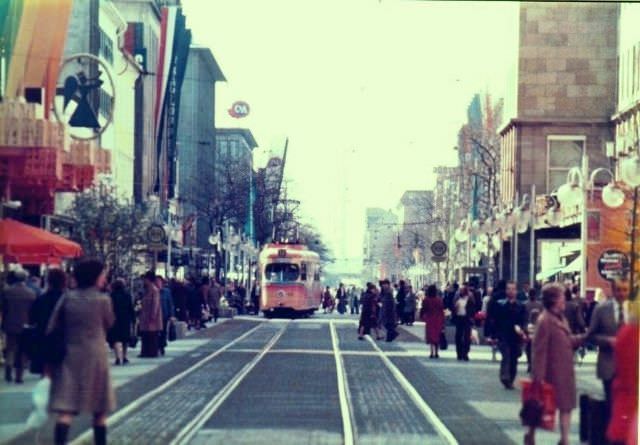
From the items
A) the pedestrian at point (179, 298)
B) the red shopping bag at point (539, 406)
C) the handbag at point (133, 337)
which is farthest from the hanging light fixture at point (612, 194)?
the pedestrian at point (179, 298)

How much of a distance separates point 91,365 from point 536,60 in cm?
493

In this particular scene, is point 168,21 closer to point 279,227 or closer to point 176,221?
point 176,221

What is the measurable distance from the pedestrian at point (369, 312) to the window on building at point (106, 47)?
10357 mm

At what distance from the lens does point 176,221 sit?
2283 cm

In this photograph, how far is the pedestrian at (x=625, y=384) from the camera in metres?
15.0

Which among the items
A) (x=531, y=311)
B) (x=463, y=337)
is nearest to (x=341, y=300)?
(x=463, y=337)

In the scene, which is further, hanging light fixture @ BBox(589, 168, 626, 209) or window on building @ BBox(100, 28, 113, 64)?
hanging light fixture @ BBox(589, 168, 626, 209)

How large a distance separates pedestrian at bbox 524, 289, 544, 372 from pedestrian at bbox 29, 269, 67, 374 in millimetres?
4078

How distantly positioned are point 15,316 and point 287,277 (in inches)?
1664

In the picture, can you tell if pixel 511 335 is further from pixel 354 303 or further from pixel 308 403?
pixel 354 303

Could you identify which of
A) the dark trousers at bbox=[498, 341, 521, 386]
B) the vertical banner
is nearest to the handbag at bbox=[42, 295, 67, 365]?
the dark trousers at bbox=[498, 341, 521, 386]

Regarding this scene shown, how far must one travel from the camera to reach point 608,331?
50.9 ft

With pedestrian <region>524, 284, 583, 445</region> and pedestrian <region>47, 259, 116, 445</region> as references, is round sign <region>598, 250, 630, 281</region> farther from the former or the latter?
pedestrian <region>47, 259, 116, 445</region>

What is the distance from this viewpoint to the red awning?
15.1 meters
